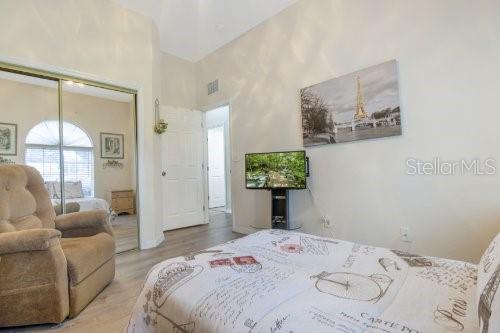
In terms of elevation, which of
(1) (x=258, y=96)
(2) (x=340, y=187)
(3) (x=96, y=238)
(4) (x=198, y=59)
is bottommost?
(3) (x=96, y=238)

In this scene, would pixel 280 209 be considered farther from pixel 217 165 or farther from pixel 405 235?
pixel 217 165

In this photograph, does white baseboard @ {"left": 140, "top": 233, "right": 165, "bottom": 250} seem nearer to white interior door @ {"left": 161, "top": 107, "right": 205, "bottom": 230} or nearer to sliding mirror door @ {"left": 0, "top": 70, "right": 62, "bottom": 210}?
white interior door @ {"left": 161, "top": 107, "right": 205, "bottom": 230}

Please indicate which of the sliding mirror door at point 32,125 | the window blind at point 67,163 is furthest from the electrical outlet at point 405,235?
the sliding mirror door at point 32,125

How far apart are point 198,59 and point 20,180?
3.36 meters

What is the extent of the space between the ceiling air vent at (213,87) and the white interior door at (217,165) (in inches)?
89.7

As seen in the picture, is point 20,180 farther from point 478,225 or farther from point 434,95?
point 478,225

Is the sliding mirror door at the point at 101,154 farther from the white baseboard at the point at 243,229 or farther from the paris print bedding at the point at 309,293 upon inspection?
the paris print bedding at the point at 309,293

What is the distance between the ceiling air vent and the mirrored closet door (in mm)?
1359

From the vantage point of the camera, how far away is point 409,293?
3.00 ft

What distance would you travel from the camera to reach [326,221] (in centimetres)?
297

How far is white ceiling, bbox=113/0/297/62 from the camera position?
3.21 m

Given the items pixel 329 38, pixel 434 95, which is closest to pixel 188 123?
pixel 329 38

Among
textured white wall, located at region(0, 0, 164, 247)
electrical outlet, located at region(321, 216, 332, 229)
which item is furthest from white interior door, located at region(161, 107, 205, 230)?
electrical outlet, located at region(321, 216, 332, 229)

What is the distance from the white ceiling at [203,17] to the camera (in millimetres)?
3207
